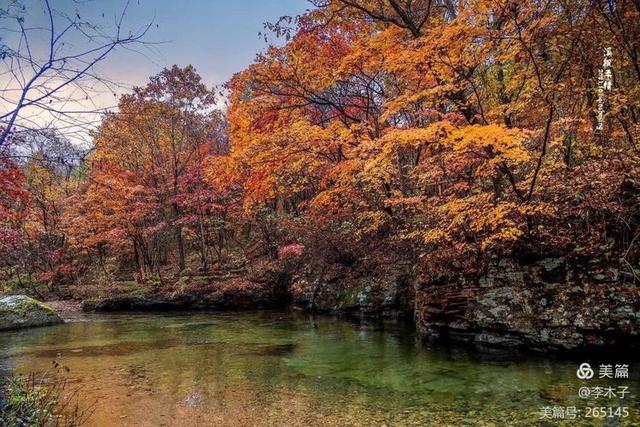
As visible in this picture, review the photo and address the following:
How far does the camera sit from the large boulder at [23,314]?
1395cm

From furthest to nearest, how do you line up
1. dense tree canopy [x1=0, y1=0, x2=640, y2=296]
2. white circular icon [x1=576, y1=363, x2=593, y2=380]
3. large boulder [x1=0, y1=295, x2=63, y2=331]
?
large boulder [x1=0, y1=295, x2=63, y2=331]
dense tree canopy [x1=0, y1=0, x2=640, y2=296]
white circular icon [x1=576, y1=363, x2=593, y2=380]

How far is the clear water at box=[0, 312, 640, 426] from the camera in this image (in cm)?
543

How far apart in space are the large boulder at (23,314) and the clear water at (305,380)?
7.98 ft

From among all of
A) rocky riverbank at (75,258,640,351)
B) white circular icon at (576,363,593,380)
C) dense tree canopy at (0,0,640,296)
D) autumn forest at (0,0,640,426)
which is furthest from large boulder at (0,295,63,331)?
white circular icon at (576,363,593,380)

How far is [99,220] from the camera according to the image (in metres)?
22.2

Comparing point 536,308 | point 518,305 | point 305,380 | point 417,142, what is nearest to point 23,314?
point 305,380

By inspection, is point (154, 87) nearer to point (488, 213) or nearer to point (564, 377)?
point (488, 213)

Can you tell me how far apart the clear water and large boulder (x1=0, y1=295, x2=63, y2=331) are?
2.43 meters

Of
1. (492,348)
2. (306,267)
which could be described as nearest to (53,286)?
(306,267)

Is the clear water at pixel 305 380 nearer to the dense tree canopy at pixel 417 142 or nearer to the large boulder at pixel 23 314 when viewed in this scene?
the dense tree canopy at pixel 417 142

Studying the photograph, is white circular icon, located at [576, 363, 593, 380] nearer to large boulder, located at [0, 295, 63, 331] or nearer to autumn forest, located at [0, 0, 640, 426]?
autumn forest, located at [0, 0, 640, 426]

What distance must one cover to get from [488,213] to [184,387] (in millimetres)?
6189

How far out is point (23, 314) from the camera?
1434 centimetres

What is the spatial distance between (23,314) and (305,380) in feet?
39.4
